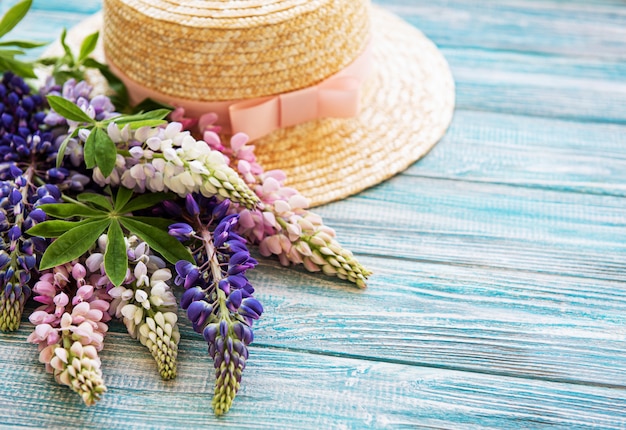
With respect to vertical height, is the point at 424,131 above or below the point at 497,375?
above

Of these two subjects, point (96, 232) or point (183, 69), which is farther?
point (183, 69)

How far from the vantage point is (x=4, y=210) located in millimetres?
896

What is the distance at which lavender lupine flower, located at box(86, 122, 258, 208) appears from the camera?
2.83ft

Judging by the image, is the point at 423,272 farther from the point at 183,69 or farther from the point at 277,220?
the point at 183,69

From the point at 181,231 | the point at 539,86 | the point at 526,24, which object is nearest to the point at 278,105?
the point at 181,231

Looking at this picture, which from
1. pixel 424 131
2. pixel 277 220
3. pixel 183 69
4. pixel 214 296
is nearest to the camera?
pixel 214 296

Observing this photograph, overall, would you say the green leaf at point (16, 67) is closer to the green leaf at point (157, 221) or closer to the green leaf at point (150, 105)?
the green leaf at point (150, 105)

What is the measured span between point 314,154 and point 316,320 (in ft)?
0.99

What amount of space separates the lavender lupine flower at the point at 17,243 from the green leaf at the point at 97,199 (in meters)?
0.03

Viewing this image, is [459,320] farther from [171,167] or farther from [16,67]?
[16,67]

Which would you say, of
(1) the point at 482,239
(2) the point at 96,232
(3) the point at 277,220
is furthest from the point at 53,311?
(1) the point at 482,239

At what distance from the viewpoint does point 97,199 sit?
3.00 ft

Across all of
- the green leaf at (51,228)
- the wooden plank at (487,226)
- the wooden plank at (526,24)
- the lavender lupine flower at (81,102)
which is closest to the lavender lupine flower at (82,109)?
the lavender lupine flower at (81,102)

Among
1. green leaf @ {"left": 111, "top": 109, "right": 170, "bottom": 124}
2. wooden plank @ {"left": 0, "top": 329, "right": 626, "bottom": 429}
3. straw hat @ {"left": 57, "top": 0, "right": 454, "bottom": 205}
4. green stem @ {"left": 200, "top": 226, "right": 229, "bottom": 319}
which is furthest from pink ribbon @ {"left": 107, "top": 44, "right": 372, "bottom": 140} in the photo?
wooden plank @ {"left": 0, "top": 329, "right": 626, "bottom": 429}
